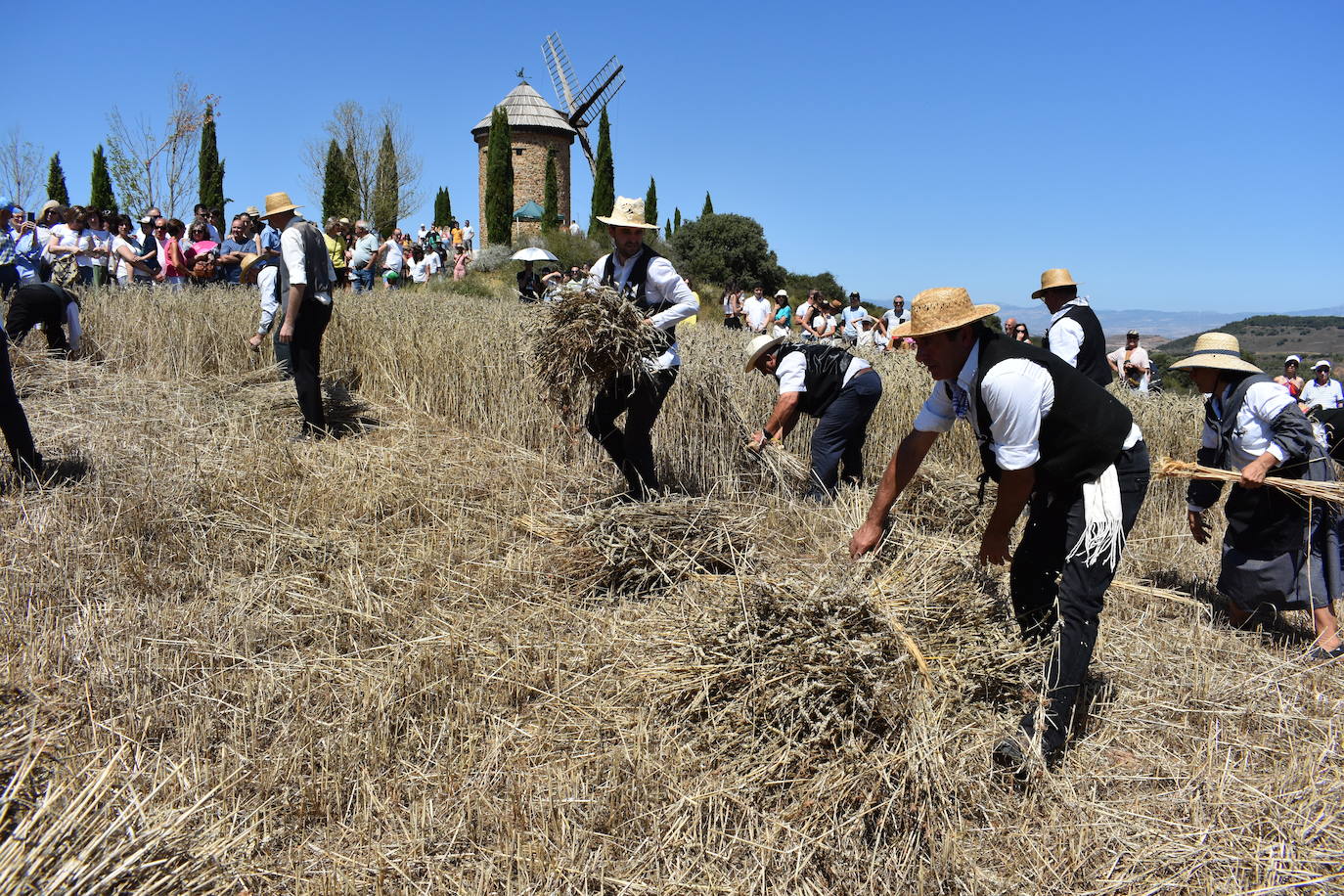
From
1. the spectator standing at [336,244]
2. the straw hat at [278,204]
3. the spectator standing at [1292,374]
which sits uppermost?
the spectator standing at [336,244]

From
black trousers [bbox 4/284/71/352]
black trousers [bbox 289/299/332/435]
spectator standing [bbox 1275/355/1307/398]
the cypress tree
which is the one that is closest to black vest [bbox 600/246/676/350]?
black trousers [bbox 289/299/332/435]

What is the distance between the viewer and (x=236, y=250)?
38.0 feet

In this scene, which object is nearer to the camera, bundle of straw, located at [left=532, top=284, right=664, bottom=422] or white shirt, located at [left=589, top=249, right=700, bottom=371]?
bundle of straw, located at [left=532, top=284, right=664, bottom=422]

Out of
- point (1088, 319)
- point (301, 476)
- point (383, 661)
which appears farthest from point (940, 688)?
point (301, 476)

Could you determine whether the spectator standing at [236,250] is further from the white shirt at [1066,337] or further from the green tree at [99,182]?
the green tree at [99,182]

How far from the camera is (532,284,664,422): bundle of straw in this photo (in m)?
4.38

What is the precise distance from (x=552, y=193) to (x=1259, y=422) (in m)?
36.0

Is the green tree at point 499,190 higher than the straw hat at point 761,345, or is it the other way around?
the green tree at point 499,190

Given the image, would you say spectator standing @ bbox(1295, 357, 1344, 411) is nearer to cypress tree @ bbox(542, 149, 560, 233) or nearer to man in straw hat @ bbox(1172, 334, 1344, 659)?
man in straw hat @ bbox(1172, 334, 1344, 659)

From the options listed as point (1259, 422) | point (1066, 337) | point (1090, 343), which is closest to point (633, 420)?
point (1066, 337)

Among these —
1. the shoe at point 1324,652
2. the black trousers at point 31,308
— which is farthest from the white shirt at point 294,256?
the shoe at point 1324,652

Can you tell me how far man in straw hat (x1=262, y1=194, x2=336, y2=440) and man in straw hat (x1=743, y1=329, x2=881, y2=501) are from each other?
3020mm

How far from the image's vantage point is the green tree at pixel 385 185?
103 ft

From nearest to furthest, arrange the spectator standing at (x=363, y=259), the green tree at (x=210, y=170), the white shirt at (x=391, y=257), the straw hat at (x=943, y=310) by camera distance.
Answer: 1. the straw hat at (x=943, y=310)
2. the spectator standing at (x=363, y=259)
3. the white shirt at (x=391, y=257)
4. the green tree at (x=210, y=170)
